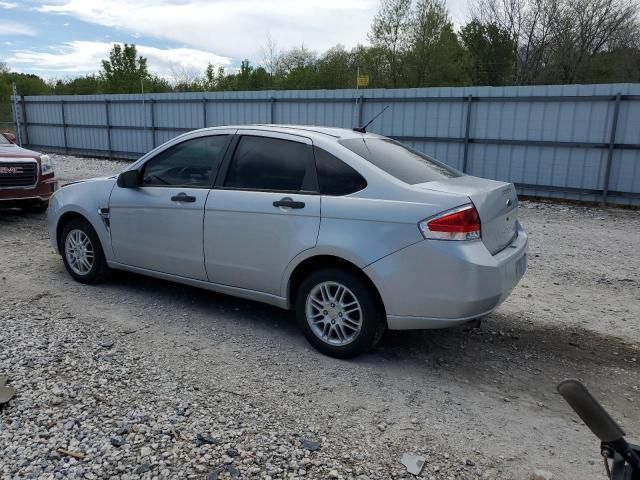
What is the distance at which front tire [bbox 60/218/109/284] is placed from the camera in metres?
5.48

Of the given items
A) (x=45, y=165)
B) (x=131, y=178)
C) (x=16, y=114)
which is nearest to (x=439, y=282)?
(x=131, y=178)

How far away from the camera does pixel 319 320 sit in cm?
409

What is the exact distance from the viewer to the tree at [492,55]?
31297mm

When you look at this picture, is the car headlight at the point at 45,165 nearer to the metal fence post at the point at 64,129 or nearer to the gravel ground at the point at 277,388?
the gravel ground at the point at 277,388

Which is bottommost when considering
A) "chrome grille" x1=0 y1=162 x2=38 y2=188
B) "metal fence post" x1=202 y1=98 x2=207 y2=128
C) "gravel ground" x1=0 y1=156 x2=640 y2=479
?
"gravel ground" x1=0 y1=156 x2=640 y2=479

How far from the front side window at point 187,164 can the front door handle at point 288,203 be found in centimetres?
81

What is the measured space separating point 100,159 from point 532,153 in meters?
15.9

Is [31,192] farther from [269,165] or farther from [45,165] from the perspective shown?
[269,165]

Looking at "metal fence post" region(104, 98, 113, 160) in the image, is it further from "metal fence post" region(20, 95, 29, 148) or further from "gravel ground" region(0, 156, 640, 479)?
"gravel ground" region(0, 156, 640, 479)

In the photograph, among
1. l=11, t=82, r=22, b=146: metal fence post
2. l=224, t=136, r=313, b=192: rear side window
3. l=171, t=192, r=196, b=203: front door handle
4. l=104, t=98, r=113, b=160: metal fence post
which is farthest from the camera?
l=11, t=82, r=22, b=146: metal fence post

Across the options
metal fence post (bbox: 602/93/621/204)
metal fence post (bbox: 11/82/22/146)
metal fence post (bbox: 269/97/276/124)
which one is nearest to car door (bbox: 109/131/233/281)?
metal fence post (bbox: 602/93/621/204)

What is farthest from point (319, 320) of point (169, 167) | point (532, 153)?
point (532, 153)

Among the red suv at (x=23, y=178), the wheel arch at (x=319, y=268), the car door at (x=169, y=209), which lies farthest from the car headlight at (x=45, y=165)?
the wheel arch at (x=319, y=268)

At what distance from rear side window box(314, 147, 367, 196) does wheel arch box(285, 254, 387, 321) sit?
1.60 ft
